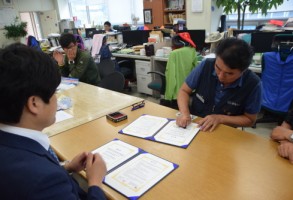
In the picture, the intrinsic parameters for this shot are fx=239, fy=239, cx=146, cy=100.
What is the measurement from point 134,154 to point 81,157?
0.25m

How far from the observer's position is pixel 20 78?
2.04 ft

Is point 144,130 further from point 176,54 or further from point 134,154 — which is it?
point 176,54

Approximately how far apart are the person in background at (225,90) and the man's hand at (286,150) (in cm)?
35

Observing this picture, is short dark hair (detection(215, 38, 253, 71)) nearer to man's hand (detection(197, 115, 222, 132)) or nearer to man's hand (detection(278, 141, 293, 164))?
man's hand (detection(197, 115, 222, 132))

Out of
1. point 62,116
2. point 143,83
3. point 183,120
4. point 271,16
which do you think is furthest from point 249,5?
point 62,116

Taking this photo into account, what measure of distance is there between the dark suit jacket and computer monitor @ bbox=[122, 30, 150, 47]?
4154mm

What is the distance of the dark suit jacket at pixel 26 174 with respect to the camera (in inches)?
22.8

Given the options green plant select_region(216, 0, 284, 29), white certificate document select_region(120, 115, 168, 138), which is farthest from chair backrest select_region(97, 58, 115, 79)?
white certificate document select_region(120, 115, 168, 138)

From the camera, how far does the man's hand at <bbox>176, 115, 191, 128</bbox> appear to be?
Result: 137cm

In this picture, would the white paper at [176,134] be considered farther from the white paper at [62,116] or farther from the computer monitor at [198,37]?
the computer monitor at [198,37]

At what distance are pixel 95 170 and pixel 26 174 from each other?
366 mm

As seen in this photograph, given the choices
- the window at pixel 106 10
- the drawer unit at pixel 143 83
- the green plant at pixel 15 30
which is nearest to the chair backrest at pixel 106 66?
the drawer unit at pixel 143 83

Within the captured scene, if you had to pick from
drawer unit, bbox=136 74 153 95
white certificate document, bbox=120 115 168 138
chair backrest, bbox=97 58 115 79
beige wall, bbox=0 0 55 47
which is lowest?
drawer unit, bbox=136 74 153 95

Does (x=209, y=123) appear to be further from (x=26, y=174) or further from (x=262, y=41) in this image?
(x=262, y=41)
